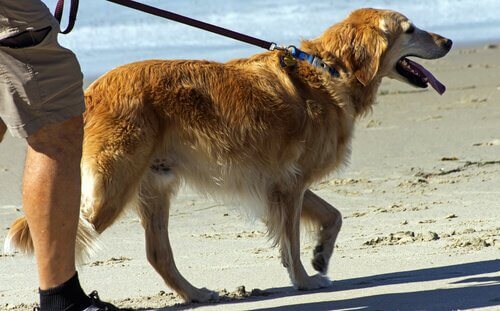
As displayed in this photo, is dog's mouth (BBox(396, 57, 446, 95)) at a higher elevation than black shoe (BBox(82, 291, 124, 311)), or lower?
higher

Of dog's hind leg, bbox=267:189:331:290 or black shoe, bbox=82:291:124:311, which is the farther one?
dog's hind leg, bbox=267:189:331:290

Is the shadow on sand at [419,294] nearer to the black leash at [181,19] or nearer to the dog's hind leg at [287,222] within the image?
the dog's hind leg at [287,222]

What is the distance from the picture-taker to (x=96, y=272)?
530 centimetres

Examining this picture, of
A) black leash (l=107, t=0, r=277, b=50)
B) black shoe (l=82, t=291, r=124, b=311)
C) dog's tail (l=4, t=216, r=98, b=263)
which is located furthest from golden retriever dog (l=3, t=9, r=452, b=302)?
black shoe (l=82, t=291, r=124, b=311)

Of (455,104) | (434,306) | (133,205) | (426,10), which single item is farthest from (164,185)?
(426,10)

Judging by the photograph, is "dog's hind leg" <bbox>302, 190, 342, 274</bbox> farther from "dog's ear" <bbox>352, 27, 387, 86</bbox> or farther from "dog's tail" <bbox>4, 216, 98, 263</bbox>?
Answer: "dog's tail" <bbox>4, 216, 98, 263</bbox>

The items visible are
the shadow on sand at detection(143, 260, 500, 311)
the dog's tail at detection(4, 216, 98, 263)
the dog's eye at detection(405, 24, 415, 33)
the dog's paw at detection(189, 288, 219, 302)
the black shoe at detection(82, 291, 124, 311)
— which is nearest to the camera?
the black shoe at detection(82, 291, 124, 311)

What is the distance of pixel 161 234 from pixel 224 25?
12.6m

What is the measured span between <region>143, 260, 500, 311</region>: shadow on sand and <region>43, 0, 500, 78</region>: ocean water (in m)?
9.21

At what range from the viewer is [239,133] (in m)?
4.86

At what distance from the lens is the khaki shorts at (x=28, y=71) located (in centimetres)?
363

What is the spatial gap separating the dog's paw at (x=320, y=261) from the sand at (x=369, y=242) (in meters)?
0.07

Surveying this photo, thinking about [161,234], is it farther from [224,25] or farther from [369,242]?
[224,25]

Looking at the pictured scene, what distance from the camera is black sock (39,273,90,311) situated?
3.73 meters
